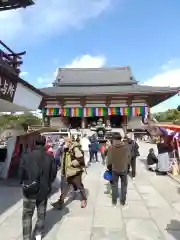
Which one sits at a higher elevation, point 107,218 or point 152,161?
point 152,161

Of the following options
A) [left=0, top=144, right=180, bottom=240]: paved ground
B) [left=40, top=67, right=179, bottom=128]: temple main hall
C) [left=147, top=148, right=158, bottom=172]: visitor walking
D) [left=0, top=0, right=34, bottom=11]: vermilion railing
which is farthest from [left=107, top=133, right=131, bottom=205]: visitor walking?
Answer: [left=40, top=67, right=179, bottom=128]: temple main hall

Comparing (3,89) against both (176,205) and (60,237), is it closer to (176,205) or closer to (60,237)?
(60,237)

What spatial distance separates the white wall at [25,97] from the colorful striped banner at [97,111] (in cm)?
2606

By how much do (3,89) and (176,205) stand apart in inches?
191

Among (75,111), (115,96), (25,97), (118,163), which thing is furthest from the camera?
(75,111)

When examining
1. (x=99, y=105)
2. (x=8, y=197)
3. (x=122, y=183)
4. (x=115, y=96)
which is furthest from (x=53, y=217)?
(x=99, y=105)

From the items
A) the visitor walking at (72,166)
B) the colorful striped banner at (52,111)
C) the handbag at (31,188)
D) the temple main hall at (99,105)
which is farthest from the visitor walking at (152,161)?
the colorful striped banner at (52,111)

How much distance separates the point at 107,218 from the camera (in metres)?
6.09

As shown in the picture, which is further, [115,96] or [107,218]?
[115,96]

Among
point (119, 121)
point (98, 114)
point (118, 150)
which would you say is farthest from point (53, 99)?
point (118, 150)

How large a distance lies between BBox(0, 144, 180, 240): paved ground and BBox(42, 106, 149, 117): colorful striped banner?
2632cm

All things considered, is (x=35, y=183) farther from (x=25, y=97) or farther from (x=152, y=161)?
(x=152, y=161)

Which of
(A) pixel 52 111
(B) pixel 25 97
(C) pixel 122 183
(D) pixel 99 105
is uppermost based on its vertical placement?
(D) pixel 99 105

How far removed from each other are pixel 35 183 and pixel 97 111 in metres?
30.7
